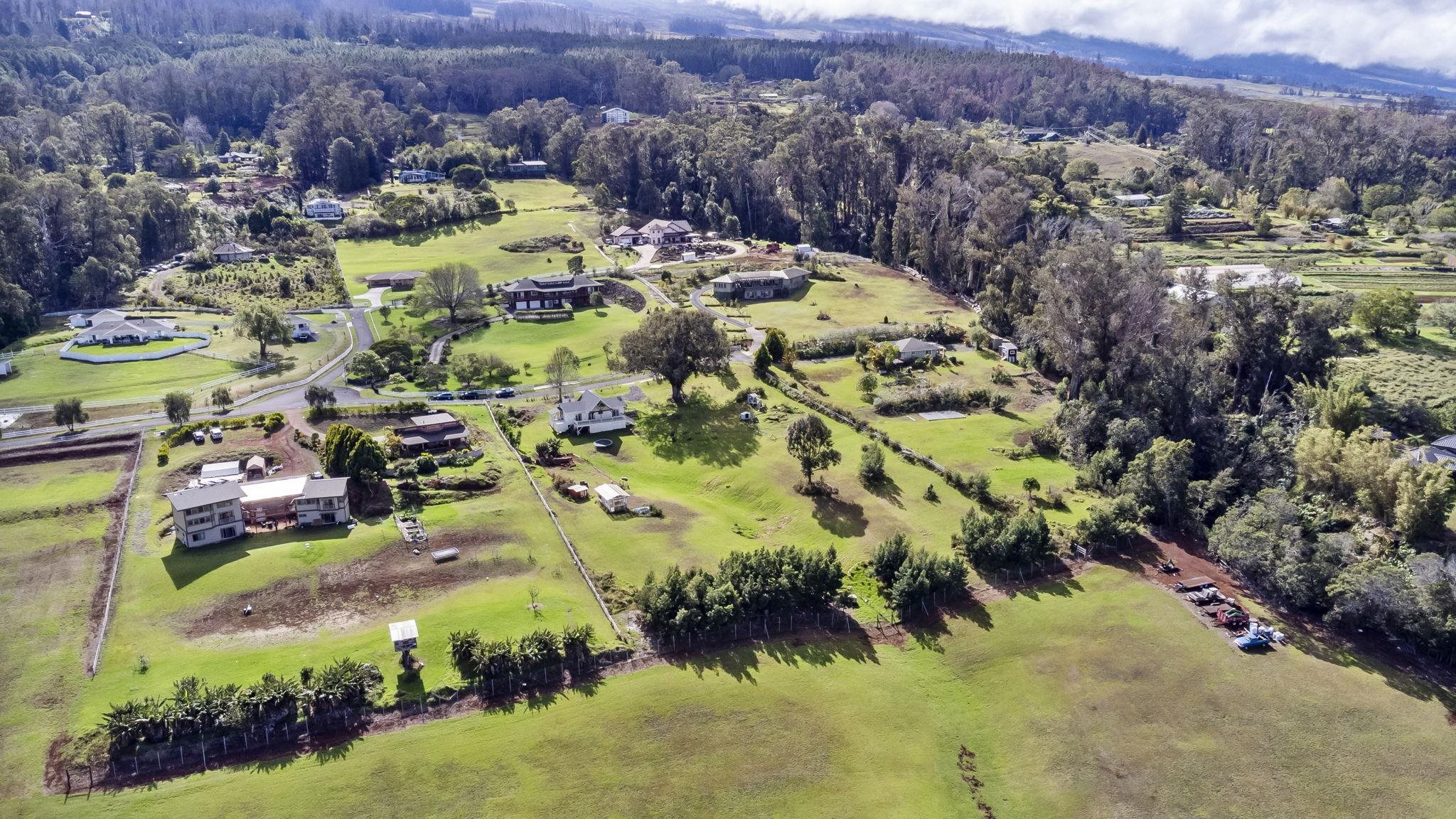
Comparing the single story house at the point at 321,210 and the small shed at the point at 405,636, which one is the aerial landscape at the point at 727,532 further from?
the single story house at the point at 321,210

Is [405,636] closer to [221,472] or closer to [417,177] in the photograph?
[221,472]

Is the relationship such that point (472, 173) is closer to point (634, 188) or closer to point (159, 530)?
point (634, 188)

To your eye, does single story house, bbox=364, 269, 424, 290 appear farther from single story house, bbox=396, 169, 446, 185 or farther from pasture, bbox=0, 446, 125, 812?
single story house, bbox=396, 169, 446, 185

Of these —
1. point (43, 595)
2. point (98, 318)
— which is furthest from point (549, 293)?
point (43, 595)

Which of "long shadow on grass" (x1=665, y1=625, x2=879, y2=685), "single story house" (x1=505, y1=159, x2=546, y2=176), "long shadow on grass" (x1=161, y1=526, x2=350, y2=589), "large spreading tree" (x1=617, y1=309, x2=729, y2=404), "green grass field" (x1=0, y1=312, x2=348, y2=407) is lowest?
"green grass field" (x1=0, y1=312, x2=348, y2=407)

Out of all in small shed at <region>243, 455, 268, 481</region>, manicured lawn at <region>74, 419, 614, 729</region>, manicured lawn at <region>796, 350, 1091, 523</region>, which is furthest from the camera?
manicured lawn at <region>796, 350, 1091, 523</region>

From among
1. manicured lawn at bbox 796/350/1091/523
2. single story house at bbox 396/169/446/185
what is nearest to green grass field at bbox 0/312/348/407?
manicured lawn at bbox 796/350/1091/523

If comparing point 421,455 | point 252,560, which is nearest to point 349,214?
point 421,455
